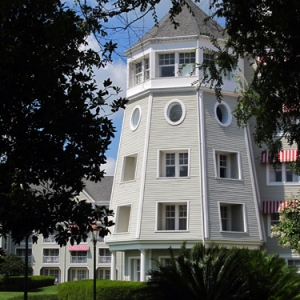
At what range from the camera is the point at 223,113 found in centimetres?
4019

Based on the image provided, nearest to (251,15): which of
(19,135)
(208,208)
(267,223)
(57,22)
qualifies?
(57,22)

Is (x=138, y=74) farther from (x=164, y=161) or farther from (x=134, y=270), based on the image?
(x=134, y=270)

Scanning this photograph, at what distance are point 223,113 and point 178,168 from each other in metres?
4.64

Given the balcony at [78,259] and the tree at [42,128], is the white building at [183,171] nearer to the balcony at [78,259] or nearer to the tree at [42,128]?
the tree at [42,128]

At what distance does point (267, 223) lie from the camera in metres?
40.9

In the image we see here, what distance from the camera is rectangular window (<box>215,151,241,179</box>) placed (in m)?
39.7

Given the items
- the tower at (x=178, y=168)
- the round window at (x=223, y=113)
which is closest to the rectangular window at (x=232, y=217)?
the tower at (x=178, y=168)

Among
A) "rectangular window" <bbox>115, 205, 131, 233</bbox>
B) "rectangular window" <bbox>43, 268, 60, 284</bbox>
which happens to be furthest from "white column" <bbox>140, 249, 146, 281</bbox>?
"rectangular window" <bbox>43, 268, 60, 284</bbox>

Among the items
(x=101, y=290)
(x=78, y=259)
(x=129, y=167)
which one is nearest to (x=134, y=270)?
(x=101, y=290)

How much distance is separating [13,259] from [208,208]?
38.6 m

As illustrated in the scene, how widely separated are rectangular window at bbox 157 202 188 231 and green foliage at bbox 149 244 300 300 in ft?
65.3

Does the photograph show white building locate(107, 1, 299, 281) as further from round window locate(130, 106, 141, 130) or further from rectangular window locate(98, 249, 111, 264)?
rectangular window locate(98, 249, 111, 264)

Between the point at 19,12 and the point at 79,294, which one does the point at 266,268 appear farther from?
the point at 79,294

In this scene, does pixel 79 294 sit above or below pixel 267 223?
below
